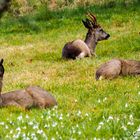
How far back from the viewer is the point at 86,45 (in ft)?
62.7

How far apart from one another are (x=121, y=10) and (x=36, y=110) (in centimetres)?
1804

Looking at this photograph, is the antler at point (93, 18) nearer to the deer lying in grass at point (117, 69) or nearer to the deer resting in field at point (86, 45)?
the deer resting in field at point (86, 45)

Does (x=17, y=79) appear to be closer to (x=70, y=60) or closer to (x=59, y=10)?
(x=70, y=60)

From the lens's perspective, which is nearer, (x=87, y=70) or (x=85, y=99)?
(x=85, y=99)

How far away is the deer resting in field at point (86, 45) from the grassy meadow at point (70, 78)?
0.37 meters

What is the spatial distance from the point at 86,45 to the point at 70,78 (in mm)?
4957

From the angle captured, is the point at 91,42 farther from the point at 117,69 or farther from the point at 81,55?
the point at 117,69

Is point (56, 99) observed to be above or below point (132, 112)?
below

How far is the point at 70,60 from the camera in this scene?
1822cm

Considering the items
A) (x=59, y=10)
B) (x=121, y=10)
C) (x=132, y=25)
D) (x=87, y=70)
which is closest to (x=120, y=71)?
(x=87, y=70)

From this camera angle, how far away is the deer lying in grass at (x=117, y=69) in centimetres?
1373

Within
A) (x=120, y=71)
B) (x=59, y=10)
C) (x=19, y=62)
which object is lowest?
(x=59, y=10)

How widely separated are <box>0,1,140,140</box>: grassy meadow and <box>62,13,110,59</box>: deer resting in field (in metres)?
0.37

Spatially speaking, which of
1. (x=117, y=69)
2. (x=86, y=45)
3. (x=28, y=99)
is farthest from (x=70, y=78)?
(x=86, y=45)
